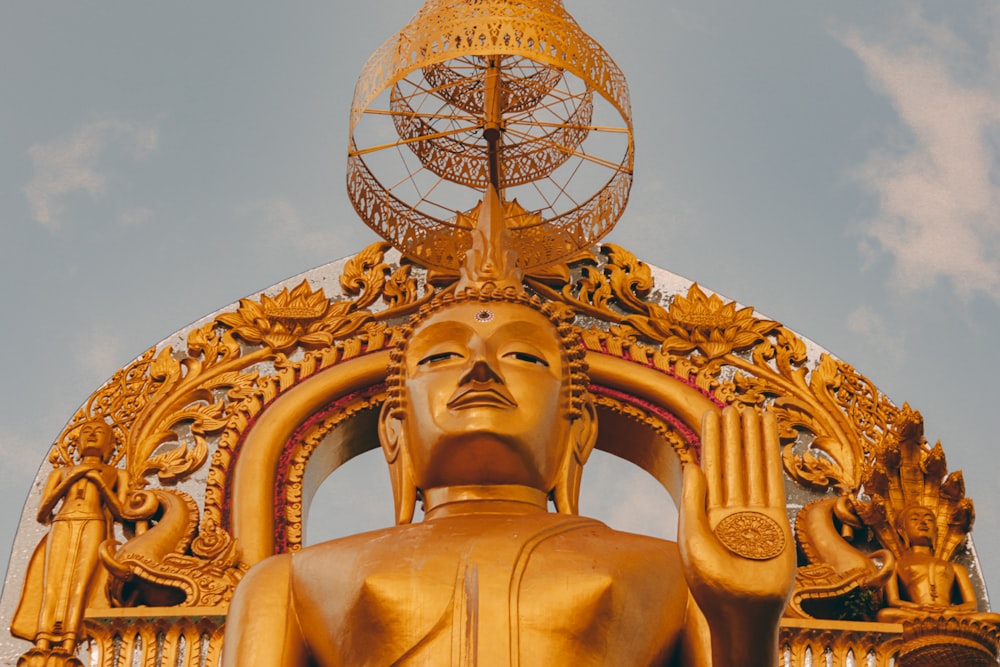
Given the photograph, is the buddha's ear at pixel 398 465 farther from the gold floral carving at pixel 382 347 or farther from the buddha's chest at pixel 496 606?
the gold floral carving at pixel 382 347

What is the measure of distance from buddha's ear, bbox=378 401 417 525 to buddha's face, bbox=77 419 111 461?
1.29 m

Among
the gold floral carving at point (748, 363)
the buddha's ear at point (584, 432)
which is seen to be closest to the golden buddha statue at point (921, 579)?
the gold floral carving at point (748, 363)

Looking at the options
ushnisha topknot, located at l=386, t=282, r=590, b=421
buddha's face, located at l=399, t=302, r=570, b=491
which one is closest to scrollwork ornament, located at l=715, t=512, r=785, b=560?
buddha's face, located at l=399, t=302, r=570, b=491

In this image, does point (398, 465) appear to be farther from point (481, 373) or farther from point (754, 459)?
point (754, 459)

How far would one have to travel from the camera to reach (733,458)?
4996mm

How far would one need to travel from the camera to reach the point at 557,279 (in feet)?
26.3

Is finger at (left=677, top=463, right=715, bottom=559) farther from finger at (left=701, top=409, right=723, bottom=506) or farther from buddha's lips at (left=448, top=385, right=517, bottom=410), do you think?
buddha's lips at (left=448, top=385, right=517, bottom=410)

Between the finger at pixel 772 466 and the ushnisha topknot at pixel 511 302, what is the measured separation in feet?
4.62

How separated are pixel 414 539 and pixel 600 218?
7.15ft

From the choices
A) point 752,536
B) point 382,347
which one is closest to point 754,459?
point 752,536

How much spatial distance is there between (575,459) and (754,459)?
1545 mm

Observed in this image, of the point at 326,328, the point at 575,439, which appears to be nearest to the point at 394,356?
the point at 575,439

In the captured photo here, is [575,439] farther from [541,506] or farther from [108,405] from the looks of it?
[108,405]

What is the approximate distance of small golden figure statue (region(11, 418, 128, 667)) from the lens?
6816 mm
